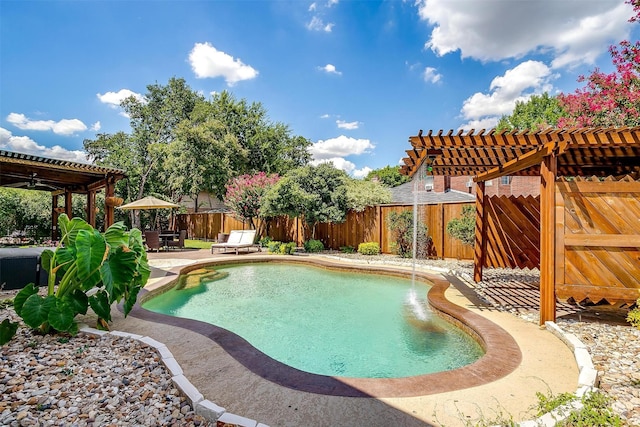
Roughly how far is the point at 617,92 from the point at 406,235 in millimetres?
7585

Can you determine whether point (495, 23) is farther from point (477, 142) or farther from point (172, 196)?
point (172, 196)

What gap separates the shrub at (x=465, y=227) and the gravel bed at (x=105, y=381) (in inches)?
223

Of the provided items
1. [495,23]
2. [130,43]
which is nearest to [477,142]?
[495,23]

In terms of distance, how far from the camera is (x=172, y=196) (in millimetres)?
21203

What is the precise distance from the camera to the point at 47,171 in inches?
332

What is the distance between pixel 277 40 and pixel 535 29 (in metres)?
7.85

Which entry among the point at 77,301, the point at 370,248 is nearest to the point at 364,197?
the point at 370,248

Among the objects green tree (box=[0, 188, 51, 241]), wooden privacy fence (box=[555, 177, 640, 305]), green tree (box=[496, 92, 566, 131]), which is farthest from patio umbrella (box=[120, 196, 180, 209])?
green tree (box=[496, 92, 566, 131])

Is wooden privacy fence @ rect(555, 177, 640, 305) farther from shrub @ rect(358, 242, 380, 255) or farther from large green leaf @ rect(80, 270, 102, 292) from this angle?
shrub @ rect(358, 242, 380, 255)

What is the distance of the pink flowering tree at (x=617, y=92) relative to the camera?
353 inches

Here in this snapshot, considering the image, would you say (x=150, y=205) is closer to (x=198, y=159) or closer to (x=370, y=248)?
(x=198, y=159)

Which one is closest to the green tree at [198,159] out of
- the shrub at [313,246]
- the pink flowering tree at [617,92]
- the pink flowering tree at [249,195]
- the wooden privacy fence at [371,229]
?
the wooden privacy fence at [371,229]

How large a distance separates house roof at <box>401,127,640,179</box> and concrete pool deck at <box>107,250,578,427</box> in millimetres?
2443

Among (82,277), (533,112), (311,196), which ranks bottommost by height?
(82,277)
